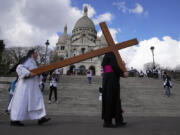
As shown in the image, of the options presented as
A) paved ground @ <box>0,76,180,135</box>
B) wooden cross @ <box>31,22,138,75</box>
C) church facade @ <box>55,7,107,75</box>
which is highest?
church facade @ <box>55,7,107,75</box>

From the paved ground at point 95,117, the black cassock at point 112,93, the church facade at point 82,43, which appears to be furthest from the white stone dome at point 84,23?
the black cassock at point 112,93

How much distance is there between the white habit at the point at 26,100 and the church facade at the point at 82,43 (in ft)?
164

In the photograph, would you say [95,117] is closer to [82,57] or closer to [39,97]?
[39,97]

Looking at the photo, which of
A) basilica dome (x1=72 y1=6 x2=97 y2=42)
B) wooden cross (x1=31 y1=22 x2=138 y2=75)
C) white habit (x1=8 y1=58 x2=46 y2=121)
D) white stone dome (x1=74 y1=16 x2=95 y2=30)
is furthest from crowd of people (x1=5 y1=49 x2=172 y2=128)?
white stone dome (x1=74 y1=16 x2=95 y2=30)

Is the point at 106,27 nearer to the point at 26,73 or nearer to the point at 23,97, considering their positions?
the point at 26,73

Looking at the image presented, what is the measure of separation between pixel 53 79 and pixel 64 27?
3288 inches

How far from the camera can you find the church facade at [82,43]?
5572cm

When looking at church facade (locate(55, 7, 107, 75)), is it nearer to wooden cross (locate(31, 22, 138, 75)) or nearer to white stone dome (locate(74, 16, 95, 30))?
white stone dome (locate(74, 16, 95, 30))

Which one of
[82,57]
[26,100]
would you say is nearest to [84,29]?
[82,57]

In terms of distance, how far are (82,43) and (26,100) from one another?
59393 millimetres

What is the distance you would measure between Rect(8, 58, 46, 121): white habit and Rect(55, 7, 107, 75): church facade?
49981mm

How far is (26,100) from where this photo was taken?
12.0 feet

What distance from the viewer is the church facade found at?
2194 inches

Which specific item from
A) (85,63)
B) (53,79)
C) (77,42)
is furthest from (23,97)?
(77,42)
